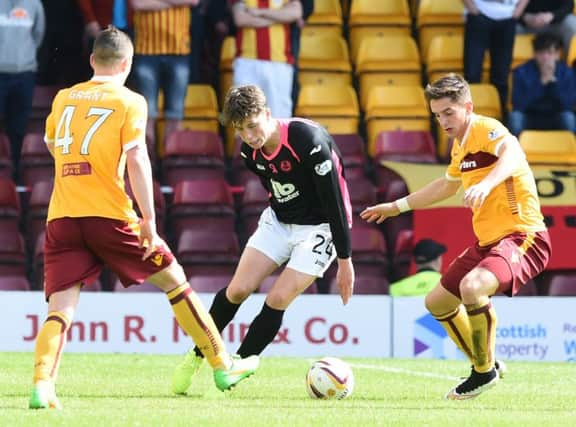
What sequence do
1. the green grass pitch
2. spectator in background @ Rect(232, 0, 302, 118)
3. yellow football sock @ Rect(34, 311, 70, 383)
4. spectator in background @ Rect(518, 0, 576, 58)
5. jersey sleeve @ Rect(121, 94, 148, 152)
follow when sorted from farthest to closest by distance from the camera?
spectator in background @ Rect(518, 0, 576, 58)
spectator in background @ Rect(232, 0, 302, 118)
jersey sleeve @ Rect(121, 94, 148, 152)
yellow football sock @ Rect(34, 311, 70, 383)
the green grass pitch

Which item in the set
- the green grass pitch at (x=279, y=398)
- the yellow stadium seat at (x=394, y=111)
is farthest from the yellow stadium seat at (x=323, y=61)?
the green grass pitch at (x=279, y=398)

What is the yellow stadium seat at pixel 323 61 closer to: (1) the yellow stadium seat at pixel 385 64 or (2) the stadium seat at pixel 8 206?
(1) the yellow stadium seat at pixel 385 64

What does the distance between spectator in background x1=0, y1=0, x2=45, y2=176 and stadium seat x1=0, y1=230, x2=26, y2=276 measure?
140 cm

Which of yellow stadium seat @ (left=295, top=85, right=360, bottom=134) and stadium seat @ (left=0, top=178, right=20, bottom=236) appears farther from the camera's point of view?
yellow stadium seat @ (left=295, top=85, right=360, bottom=134)

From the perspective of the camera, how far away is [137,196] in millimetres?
7355

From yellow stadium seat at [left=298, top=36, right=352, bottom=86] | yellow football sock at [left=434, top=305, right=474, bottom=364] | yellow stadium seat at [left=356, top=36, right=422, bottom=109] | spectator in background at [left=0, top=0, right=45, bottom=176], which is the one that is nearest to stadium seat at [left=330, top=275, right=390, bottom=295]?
yellow stadium seat at [left=356, top=36, right=422, bottom=109]

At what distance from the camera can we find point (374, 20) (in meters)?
17.4

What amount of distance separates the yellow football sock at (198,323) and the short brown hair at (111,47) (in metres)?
1.29

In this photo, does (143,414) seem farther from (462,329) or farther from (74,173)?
(462,329)

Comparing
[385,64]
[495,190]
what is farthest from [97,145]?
[385,64]

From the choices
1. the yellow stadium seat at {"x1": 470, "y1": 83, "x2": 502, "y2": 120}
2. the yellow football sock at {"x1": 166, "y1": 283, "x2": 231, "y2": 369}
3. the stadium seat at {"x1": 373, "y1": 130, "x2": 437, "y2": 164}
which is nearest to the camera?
the yellow football sock at {"x1": 166, "y1": 283, "x2": 231, "y2": 369}

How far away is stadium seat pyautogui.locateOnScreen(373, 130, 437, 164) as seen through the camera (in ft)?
50.2

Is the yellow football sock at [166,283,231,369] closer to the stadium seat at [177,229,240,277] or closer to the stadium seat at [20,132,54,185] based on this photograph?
the stadium seat at [177,229,240,277]

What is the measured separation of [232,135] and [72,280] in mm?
8509
